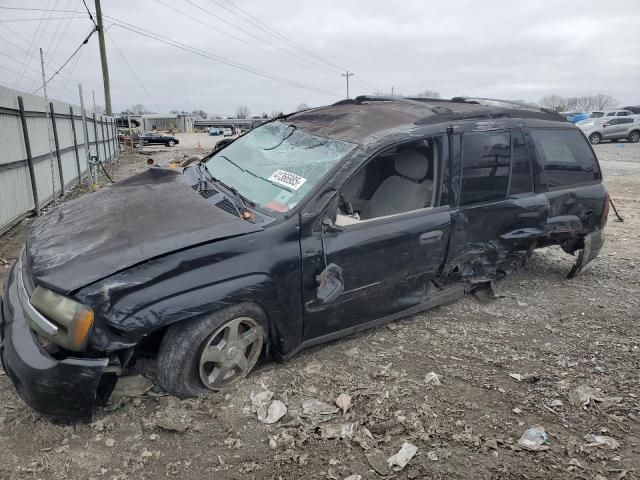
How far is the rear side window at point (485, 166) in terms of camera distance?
363 cm

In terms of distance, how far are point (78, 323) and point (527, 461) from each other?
237cm

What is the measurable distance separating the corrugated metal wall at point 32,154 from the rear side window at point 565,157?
6.83 m

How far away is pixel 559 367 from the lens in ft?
10.7

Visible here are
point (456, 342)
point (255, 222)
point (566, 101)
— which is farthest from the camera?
point (566, 101)

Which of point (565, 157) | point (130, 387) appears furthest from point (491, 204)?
point (130, 387)

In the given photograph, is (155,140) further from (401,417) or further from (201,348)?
(401,417)

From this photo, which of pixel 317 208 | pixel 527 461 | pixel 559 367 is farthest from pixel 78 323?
pixel 559 367

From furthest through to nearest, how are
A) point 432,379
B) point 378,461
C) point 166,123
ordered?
point 166,123 < point 432,379 < point 378,461

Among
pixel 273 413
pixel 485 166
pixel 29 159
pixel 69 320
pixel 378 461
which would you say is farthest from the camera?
pixel 29 159

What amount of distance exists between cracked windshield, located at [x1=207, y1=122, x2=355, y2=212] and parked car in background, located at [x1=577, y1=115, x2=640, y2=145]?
91.7 feet

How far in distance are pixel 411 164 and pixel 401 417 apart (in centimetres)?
203

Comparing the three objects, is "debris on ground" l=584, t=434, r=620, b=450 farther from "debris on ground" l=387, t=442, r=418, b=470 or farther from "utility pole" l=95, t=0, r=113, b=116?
"utility pole" l=95, t=0, r=113, b=116

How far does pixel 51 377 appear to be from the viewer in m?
2.24

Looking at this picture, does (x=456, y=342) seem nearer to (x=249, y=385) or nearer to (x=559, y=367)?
(x=559, y=367)
